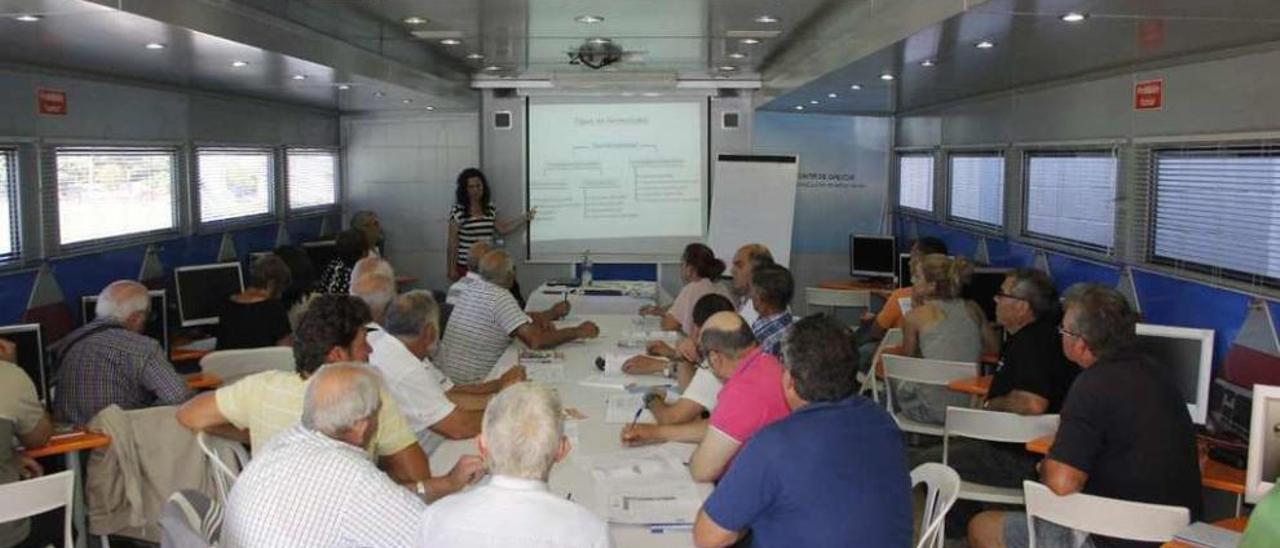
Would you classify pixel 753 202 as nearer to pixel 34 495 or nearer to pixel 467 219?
pixel 467 219

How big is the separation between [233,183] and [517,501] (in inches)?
282

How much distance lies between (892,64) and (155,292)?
415cm

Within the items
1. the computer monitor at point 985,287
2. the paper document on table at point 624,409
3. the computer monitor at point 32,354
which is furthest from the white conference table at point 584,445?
the computer monitor at point 985,287

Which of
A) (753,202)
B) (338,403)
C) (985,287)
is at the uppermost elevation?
(753,202)

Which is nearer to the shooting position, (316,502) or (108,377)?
(316,502)

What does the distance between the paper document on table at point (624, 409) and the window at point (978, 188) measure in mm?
4459

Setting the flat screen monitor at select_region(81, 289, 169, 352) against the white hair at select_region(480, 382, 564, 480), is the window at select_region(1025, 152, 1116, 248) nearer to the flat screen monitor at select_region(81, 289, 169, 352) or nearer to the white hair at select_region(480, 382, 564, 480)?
the white hair at select_region(480, 382, 564, 480)

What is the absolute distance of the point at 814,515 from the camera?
2652mm

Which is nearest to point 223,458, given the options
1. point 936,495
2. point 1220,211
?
point 936,495

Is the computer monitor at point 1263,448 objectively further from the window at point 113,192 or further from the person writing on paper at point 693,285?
the window at point 113,192

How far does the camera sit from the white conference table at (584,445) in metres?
2.88

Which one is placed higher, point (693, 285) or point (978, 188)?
point (978, 188)

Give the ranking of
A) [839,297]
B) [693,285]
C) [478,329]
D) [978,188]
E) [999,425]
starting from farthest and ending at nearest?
[839,297] < [978,188] < [693,285] < [478,329] < [999,425]

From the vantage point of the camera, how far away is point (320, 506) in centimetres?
258
